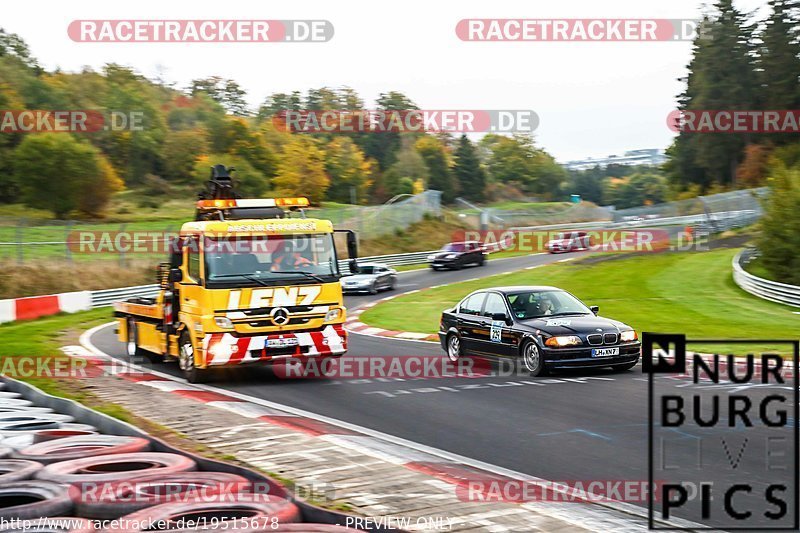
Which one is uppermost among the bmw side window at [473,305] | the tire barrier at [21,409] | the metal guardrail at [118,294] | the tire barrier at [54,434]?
the bmw side window at [473,305]

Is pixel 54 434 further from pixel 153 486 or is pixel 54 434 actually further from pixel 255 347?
pixel 255 347

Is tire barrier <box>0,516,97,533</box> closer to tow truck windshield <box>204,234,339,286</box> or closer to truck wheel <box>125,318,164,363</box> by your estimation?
tow truck windshield <box>204,234,339,286</box>

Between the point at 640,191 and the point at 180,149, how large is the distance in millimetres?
93656

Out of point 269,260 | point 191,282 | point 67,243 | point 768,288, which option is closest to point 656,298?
point 768,288

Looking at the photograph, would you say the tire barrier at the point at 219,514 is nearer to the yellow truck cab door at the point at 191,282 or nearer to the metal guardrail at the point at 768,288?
the yellow truck cab door at the point at 191,282

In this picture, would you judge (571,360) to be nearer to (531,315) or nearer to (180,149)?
(531,315)

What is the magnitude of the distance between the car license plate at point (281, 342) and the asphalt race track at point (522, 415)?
64cm

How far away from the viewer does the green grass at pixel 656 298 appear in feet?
76.1

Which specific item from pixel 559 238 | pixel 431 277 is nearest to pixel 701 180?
pixel 559 238

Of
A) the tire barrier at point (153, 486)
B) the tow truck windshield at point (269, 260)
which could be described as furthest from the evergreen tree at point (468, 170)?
the tire barrier at point (153, 486)

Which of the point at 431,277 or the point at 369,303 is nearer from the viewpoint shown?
the point at 369,303

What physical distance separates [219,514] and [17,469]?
224 centimetres

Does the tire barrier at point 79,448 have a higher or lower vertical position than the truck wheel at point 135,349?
higher

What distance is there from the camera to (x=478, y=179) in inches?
4375
